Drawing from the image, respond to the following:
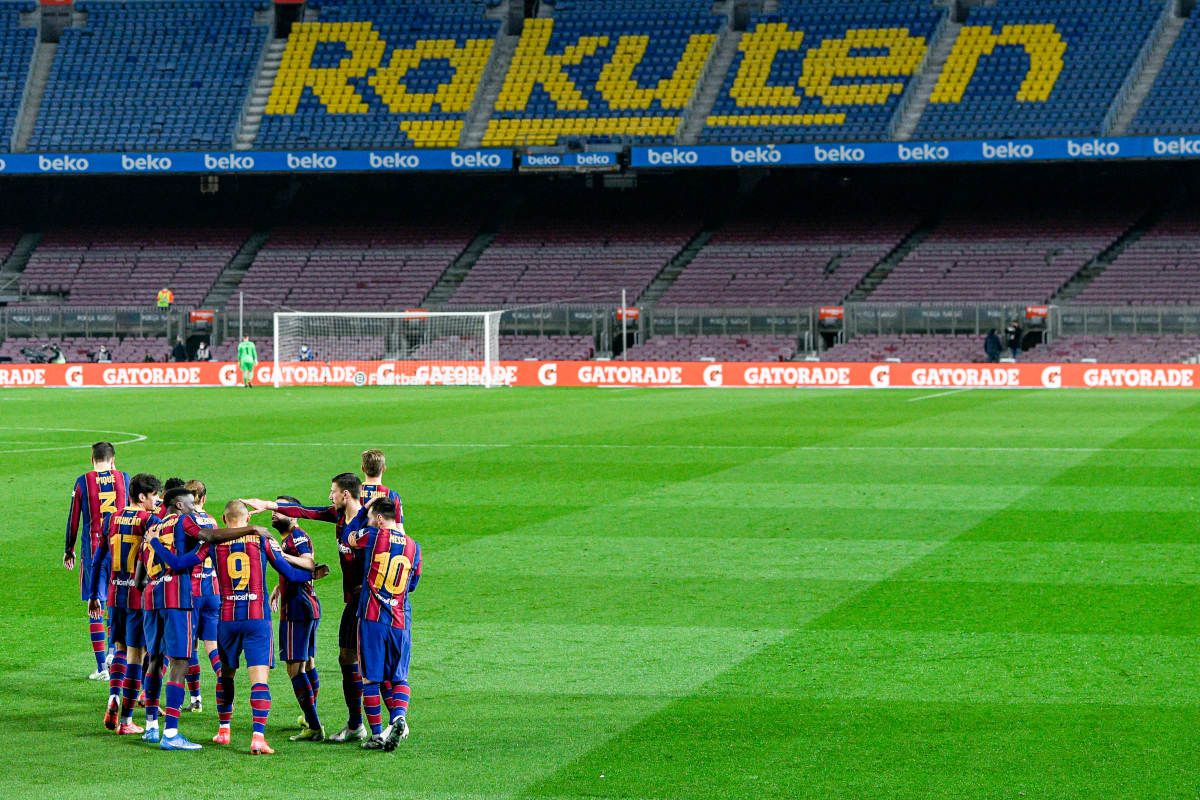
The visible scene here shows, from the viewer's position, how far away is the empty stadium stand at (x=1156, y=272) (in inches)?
2176

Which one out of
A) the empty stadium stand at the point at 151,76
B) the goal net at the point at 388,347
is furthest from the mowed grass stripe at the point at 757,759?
the empty stadium stand at the point at 151,76

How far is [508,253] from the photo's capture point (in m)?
65.1

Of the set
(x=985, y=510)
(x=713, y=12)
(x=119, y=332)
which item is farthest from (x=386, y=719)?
(x=713, y=12)

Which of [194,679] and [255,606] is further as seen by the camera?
[194,679]

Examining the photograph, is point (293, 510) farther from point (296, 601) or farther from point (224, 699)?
point (224, 699)

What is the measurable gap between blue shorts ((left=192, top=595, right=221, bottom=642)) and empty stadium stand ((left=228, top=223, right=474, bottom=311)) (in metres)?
52.5

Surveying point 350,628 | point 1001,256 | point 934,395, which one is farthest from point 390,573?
point 1001,256

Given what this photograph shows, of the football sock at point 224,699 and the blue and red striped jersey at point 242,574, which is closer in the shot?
the blue and red striped jersey at point 242,574

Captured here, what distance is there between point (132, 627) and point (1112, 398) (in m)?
37.4

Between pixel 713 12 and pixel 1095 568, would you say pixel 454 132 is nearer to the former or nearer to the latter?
pixel 713 12

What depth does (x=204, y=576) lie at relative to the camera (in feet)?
32.4

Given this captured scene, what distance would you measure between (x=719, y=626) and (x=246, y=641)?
4.79 m

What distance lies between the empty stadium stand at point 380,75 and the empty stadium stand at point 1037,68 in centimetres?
1864

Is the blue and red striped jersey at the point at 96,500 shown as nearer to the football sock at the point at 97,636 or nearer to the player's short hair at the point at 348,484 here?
the football sock at the point at 97,636
